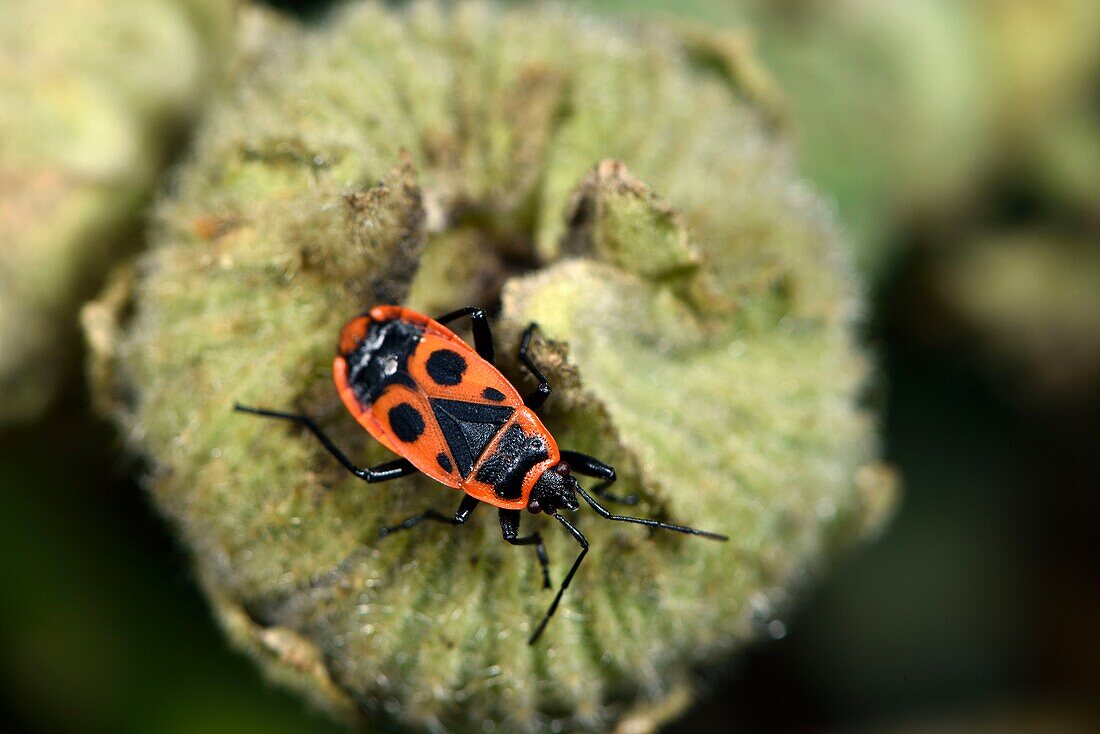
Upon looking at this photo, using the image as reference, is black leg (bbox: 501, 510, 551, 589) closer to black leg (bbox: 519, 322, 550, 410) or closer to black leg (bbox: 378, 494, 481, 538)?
black leg (bbox: 378, 494, 481, 538)

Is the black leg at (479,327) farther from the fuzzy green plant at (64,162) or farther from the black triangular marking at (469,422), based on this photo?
the fuzzy green plant at (64,162)

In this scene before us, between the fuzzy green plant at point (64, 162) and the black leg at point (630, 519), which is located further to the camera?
the fuzzy green plant at point (64, 162)

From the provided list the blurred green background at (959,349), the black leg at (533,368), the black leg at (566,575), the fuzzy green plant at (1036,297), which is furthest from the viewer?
the fuzzy green plant at (1036,297)

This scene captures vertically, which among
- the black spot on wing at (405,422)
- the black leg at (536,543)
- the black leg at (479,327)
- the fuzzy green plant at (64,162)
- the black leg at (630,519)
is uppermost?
the black leg at (479,327)

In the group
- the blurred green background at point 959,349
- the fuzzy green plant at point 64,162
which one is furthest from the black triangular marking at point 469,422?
the blurred green background at point 959,349

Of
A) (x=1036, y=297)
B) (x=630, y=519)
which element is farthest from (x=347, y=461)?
(x=1036, y=297)

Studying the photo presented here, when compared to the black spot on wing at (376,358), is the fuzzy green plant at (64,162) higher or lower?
lower

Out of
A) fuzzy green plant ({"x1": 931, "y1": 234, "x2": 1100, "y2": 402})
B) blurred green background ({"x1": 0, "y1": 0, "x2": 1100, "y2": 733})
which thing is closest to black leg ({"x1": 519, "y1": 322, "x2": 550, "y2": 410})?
blurred green background ({"x1": 0, "y1": 0, "x2": 1100, "y2": 733})

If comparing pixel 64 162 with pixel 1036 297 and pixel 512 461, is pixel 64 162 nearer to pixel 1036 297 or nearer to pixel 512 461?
pixel 512 461

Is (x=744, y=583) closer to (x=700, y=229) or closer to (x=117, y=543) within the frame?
(x=700, y=229)
